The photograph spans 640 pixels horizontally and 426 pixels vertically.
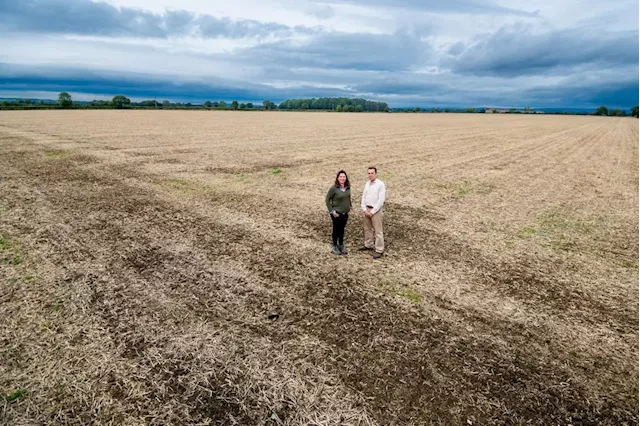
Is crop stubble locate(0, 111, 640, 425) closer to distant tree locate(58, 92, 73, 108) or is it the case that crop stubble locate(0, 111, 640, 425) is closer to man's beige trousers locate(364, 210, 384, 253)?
man's beige trousers locate(364, 210, 384, 253)

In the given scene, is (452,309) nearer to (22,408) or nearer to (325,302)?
(325,302)

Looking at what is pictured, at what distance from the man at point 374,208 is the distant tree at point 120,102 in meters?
149

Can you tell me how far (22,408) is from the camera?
4.51m

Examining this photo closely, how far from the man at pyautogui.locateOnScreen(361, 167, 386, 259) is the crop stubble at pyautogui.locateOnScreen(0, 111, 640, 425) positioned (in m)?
0.57

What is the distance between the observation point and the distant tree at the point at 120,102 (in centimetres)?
13386

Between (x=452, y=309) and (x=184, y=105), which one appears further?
(x=184, y=105)

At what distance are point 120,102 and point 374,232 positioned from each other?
154830 mm

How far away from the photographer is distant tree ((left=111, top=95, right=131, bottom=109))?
13386 cm

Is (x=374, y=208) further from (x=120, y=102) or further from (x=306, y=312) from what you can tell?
(x=120, y=102)

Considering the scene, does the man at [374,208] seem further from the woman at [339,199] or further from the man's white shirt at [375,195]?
the woman at [339,199]

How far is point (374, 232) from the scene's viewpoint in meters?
9.70

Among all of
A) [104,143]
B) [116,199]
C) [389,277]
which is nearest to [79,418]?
[389,277]

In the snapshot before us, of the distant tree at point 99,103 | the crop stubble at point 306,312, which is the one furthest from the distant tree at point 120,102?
the crop stubble at point 306,312

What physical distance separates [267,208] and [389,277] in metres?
6.39
